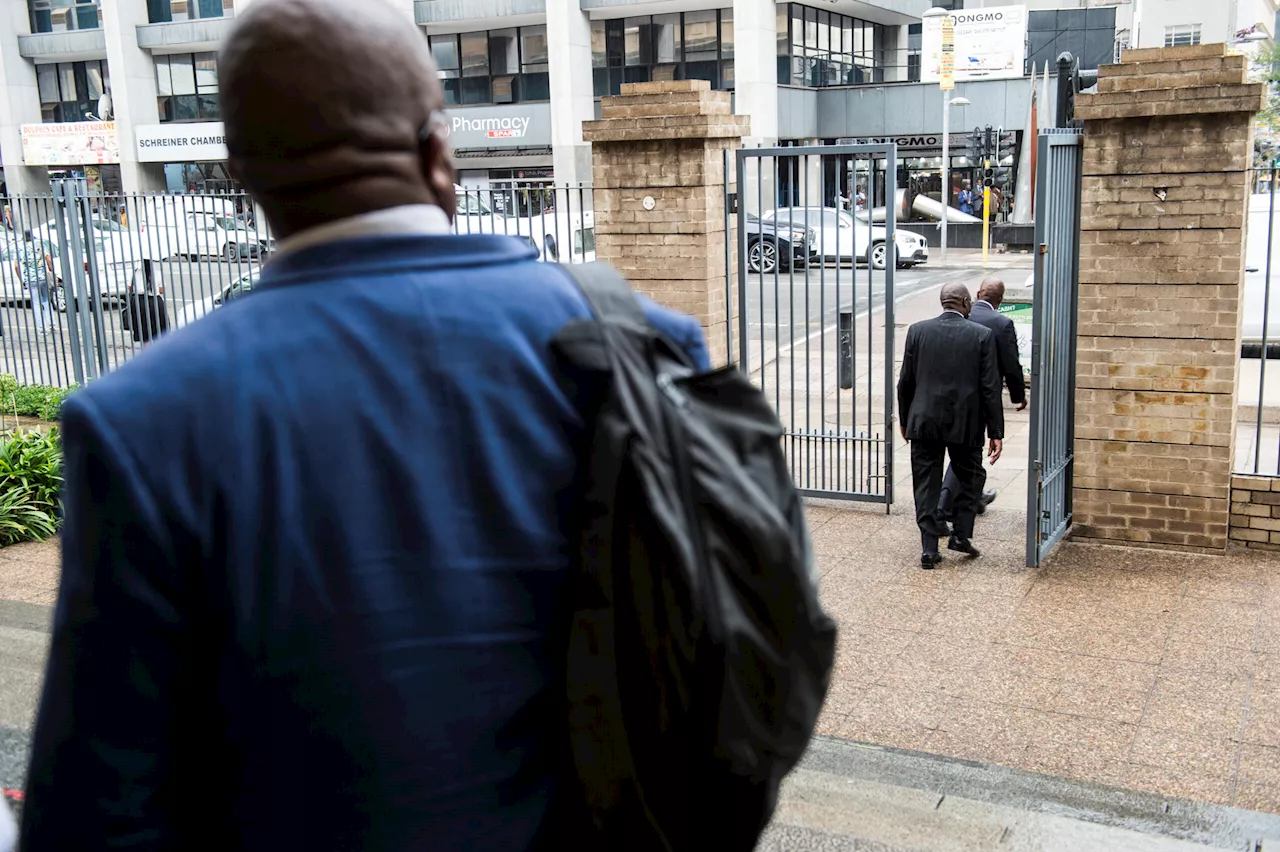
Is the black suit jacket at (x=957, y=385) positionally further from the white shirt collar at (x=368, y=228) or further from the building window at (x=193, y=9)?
the building window at (x=193, y=9)

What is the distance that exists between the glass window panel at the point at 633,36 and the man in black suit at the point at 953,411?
30.6m

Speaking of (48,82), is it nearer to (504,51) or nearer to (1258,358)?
(504,51)

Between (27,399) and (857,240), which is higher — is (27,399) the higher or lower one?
the lower one

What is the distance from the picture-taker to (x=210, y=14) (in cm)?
4091

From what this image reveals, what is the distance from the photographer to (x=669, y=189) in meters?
8.98

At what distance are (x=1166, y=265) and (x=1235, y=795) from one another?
368 cm

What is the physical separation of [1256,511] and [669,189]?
171 inches

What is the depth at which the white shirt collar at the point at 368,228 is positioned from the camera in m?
1.52

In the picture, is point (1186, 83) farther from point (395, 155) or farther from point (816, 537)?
point (395, 155)

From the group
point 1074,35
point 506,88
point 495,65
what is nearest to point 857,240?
point 506,88

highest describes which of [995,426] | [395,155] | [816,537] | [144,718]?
[395,155]

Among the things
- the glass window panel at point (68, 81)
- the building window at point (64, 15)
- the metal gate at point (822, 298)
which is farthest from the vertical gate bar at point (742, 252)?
the glass window panel at point (68, 81)

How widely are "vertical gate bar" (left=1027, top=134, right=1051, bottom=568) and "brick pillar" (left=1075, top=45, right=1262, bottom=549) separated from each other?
51cm

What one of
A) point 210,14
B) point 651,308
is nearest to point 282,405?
point 651,308
